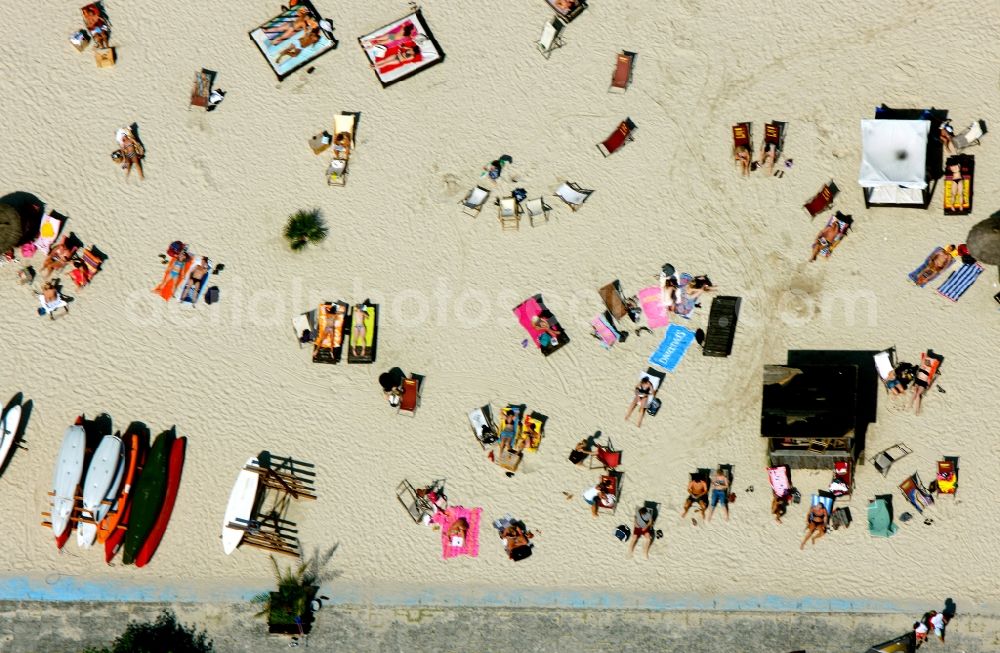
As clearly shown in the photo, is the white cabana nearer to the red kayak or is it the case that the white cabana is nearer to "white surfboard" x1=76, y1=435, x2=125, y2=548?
the red kayak

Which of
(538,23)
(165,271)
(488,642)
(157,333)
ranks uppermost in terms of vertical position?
(538,23)

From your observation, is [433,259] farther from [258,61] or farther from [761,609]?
[761,609]

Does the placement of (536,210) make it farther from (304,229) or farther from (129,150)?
(129,150)

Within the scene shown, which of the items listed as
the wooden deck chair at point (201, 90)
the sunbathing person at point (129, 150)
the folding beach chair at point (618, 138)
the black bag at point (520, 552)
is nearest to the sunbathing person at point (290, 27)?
the wooden deck chair at point (201, 90)

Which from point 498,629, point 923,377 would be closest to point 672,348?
point 923,377

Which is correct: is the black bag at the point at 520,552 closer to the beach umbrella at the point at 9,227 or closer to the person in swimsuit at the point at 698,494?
the person in swimsuit at the point at 698,494

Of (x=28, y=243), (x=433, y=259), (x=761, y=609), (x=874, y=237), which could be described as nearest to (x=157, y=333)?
(x=28, y=243)

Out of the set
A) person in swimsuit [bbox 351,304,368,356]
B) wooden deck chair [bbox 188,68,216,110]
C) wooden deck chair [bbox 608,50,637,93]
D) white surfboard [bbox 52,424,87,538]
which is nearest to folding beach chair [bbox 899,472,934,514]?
wooden deck chair [bbox 608,50,637,93]
